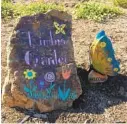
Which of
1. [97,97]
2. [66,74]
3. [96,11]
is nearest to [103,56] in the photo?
[97,97]

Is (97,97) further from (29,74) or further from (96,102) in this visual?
(29,74)

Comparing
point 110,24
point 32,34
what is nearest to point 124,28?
point 110,24

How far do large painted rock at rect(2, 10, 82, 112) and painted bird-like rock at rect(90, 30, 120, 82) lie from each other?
425 millimetres

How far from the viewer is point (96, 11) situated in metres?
8.72

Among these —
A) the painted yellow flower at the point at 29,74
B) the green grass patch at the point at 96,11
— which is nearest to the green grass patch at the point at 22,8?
the green grass patch at the point at 96,11

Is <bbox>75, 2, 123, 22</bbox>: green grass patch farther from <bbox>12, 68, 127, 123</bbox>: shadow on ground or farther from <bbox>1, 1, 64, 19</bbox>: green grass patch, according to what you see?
<bbox>12, 68, 127, 123</bbox>: shadow on ground

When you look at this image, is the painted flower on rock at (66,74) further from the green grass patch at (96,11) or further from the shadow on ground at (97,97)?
the green grass patch at (96,11)

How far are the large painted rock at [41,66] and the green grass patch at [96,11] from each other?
2.78 metres

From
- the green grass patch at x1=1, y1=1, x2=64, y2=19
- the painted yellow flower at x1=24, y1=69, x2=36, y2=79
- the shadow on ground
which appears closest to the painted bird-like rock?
the shadow on ground

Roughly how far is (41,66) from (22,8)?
3179 millimetres

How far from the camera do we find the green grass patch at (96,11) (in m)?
8.59

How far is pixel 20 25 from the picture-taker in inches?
226

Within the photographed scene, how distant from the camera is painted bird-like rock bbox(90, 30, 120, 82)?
6.06 m

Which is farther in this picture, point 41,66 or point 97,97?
point 97,97
